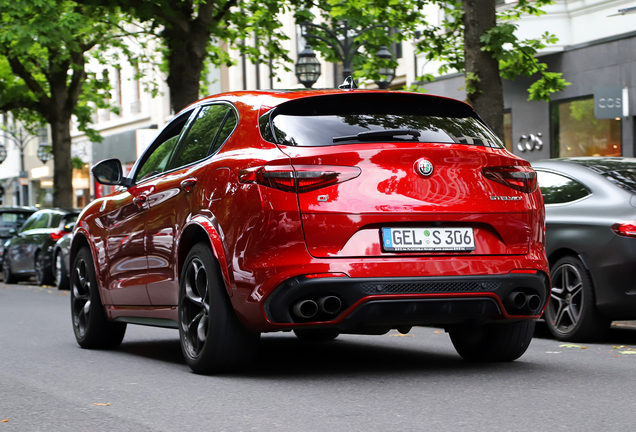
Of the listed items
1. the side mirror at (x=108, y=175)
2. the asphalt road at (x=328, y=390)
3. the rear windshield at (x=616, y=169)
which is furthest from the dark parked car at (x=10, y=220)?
the rear windshield at (x=616, y=169)

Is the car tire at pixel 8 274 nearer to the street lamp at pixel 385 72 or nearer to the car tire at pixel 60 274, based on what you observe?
the car tire at pixel 60 274

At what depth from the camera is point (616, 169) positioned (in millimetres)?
8758

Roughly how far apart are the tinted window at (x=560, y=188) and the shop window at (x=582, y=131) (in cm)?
1349

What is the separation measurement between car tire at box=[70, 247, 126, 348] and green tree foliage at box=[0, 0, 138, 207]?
13.8 meters

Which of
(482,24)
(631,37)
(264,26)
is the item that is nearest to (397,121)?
(482,24)

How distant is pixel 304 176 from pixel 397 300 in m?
0.82

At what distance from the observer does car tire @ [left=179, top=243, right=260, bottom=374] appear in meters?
6.02

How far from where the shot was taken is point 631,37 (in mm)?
21156

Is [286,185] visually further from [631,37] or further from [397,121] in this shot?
[631,37]

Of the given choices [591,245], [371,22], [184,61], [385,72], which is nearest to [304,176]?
[591,245]

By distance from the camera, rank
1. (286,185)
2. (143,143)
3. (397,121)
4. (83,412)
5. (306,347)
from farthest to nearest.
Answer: (143,143), (306,347), (397,121), (286,185), (83,412)

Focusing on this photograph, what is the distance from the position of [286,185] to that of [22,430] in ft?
6.04

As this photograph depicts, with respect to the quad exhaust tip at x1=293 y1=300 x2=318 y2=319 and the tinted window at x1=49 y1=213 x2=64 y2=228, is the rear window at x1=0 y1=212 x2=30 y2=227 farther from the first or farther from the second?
the quad exhaust tip at x1=293 y1=300 x2=318 y2=319

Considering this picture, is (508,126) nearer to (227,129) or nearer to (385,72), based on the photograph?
(385,72)
